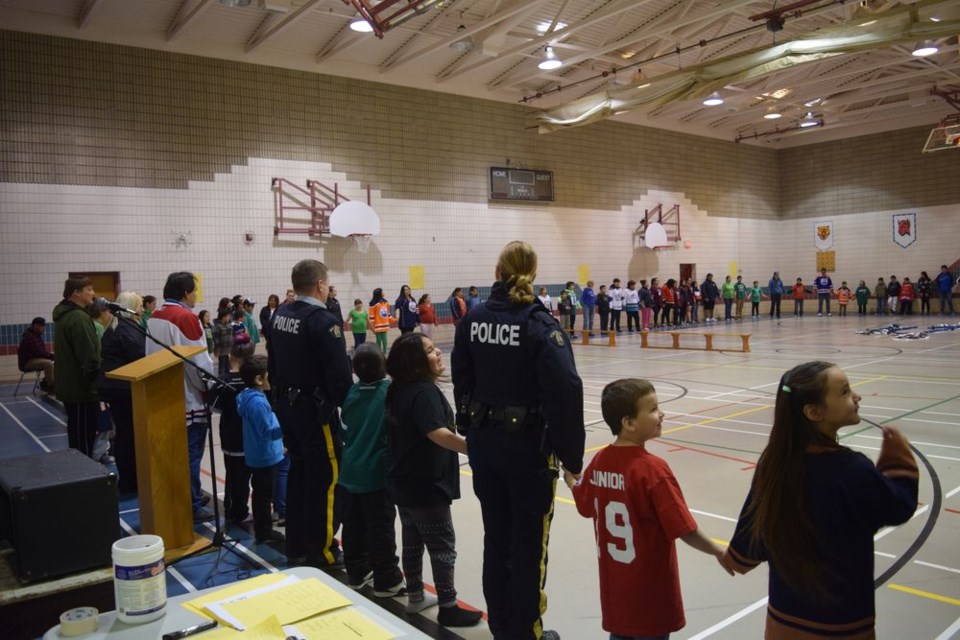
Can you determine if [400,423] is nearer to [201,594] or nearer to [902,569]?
[201,594]

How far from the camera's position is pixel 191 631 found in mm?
1699

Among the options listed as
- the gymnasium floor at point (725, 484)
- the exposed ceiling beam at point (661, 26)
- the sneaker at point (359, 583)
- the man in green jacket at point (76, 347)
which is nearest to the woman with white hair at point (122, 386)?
the man in green jacket at point (76, 347)

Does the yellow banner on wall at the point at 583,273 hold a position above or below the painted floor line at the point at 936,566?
above

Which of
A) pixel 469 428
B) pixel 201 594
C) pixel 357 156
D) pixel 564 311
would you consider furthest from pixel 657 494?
pixel 564 311

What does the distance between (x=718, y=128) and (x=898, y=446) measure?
29.0 meters

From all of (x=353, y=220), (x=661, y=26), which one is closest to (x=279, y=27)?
(x=353, y=220)

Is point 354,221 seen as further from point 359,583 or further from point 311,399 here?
point 359,583

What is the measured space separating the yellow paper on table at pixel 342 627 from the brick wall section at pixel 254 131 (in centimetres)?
1601

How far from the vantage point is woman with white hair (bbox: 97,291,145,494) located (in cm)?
621

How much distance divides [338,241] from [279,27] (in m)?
5.27

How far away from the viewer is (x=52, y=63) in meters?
14.9

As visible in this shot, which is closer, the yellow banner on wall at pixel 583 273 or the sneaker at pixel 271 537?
the sneaker at pixel 271 537

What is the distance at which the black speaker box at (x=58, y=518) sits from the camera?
2.39 meters

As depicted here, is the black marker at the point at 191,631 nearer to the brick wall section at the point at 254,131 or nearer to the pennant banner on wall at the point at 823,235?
the brick wall section at the point at 254,131
